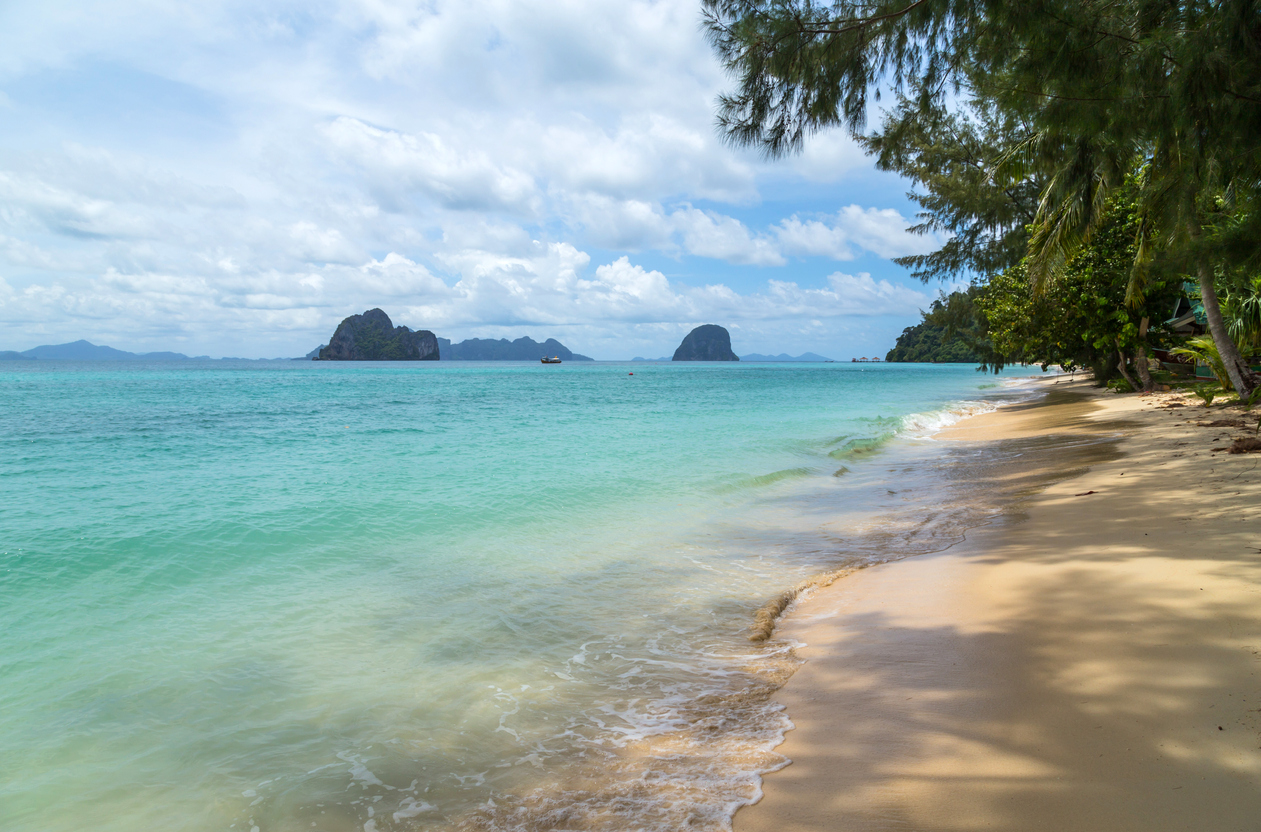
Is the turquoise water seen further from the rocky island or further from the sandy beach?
the rocky island

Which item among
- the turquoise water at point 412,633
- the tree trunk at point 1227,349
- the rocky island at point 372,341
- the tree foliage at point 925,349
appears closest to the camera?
the turquoise water at point 412,633

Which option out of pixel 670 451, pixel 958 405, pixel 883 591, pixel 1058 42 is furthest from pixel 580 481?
pixel 958 405

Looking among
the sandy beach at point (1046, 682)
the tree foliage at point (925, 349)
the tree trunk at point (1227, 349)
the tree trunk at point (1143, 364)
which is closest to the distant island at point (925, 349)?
the tree foliage at point (925, 349)

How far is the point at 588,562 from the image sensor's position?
721cm

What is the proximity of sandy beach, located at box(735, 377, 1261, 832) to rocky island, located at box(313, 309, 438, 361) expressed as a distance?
17841 centimetres

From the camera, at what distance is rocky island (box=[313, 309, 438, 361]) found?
6580 inches

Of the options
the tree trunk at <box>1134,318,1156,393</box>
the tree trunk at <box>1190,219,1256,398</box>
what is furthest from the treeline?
the tree trunk at <box>1134,318,1156,393</box>

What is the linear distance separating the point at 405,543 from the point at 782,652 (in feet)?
17.5

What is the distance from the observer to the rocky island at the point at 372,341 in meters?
167

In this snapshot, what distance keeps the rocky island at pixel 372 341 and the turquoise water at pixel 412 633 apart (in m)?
166

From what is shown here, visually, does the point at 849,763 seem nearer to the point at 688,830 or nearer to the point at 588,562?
the point at 688,830

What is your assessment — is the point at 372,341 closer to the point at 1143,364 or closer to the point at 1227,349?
the point at 1143,364

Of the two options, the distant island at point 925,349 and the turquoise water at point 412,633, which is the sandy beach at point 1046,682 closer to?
the turquoise water at point 412,633

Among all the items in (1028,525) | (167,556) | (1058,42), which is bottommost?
(167,556)
